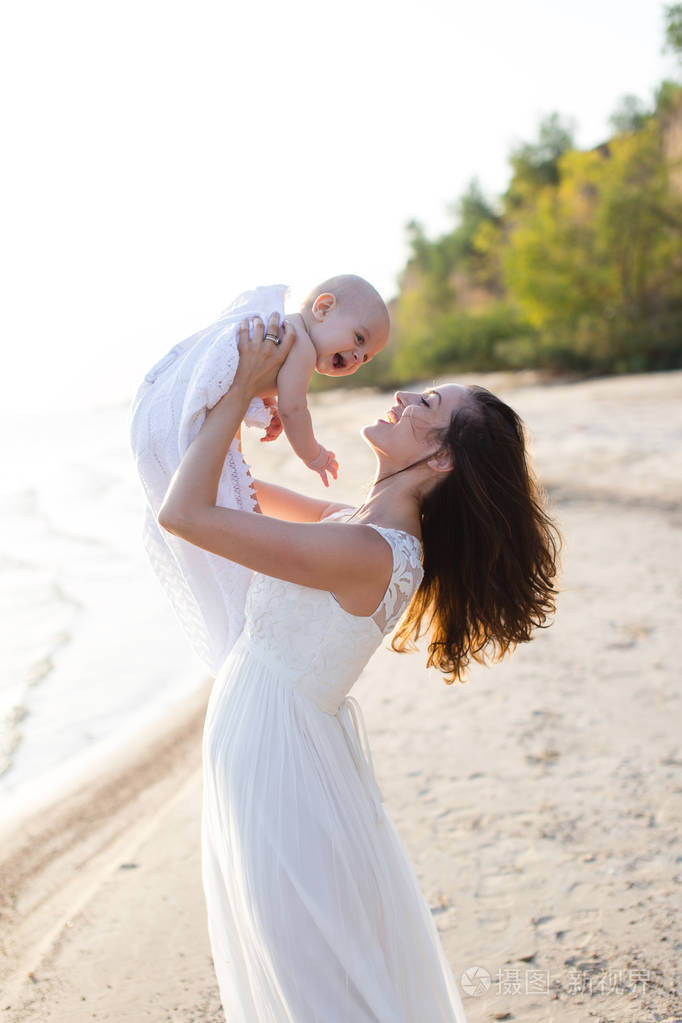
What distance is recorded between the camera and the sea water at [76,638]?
5.65m

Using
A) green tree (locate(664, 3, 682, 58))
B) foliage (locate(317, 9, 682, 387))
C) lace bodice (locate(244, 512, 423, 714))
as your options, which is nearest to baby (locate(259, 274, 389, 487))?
lace bodice (locate(244, 512, 423, 714))

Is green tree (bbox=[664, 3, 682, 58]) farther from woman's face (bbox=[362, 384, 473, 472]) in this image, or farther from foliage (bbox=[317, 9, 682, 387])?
woman's face (bbox=[362, 384, 473, 472])

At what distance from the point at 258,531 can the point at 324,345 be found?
1.87 ft

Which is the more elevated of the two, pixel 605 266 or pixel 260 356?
pixel 605 266

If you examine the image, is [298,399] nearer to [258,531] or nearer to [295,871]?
[258,531]

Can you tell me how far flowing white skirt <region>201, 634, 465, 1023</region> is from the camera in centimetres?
185

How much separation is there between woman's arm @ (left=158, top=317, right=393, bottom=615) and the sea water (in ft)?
10.1

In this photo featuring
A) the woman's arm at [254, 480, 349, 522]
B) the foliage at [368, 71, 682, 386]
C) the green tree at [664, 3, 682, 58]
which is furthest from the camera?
the foliage at [368, 71, 682, 386]

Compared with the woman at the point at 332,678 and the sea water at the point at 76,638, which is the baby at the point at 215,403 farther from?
the sea water at the point at 76,638

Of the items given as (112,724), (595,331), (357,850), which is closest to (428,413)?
(357,850)

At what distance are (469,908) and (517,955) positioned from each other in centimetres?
32

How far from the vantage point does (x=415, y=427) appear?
206 cm

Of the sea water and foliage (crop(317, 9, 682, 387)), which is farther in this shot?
foliage (crop(317, 9, 682, 387))

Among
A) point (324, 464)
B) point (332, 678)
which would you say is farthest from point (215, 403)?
point (332, 678)
